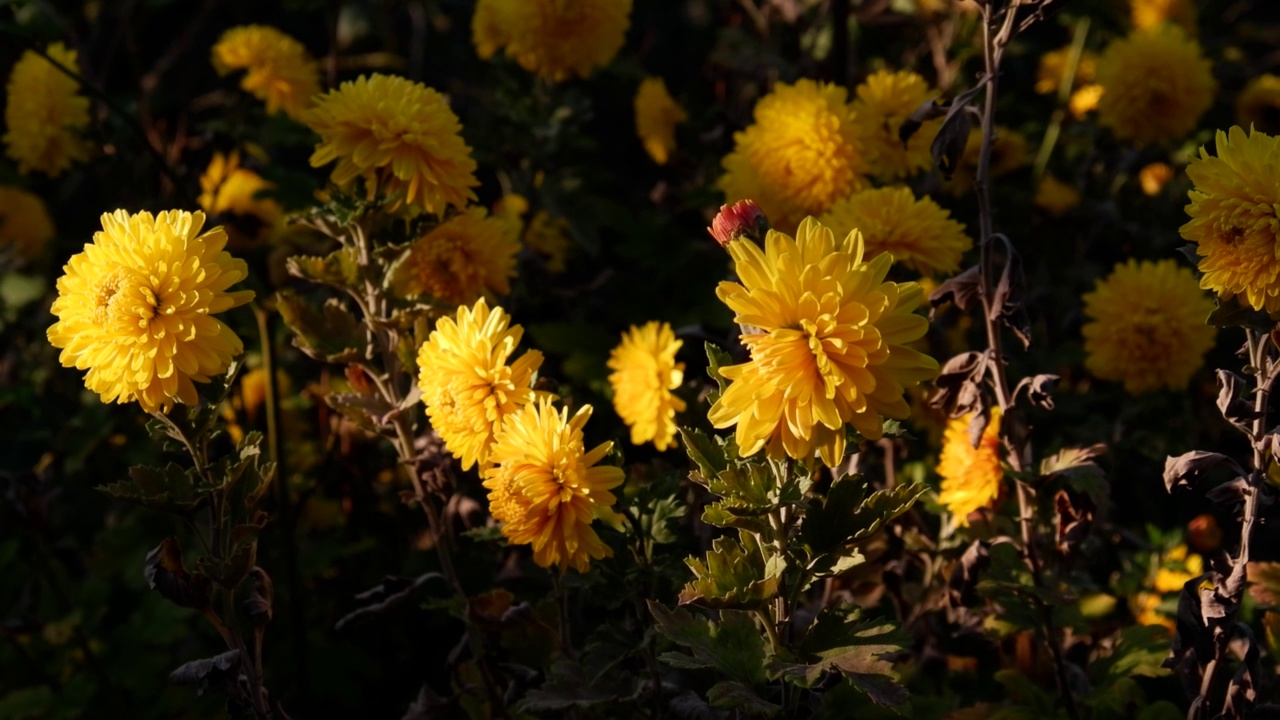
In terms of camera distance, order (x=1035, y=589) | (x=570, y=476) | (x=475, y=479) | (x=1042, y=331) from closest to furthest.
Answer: (x=570, y=476) < (x=1035, y=589) < (x=475, y=479) < (x=1042, y=331)

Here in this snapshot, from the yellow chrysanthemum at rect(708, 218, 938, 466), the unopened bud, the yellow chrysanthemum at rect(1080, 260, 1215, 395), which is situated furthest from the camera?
the yellow chrysanthemum at rect(1080, 260, 1215, 395)

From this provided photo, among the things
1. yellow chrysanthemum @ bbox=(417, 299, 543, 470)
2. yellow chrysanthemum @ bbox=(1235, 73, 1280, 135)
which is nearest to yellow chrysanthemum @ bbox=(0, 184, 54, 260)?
yellow chrysanthemum @ bbox=(417, 299, 543, 470)

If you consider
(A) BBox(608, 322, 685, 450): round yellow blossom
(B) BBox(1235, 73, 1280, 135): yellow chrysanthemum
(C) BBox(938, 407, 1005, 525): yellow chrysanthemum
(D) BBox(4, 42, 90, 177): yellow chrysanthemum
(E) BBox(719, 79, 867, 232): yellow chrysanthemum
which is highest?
(B) BBox(1235, 73, 1280, 135): yellow chrysanthemum

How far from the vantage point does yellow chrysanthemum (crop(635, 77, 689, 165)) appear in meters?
2.88

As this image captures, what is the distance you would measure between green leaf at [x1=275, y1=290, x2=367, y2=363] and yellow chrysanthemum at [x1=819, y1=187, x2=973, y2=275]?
745mm

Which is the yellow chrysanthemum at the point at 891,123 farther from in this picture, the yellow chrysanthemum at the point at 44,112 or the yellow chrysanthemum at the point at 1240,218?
the yellow chrysanthemum at the point at 44,112

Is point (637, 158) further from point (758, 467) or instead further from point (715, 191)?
point (758, 467)

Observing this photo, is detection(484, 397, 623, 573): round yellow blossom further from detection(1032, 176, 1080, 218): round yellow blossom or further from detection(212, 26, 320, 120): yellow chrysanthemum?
detection(1032, 176, 1080, 218): round yellow blossom

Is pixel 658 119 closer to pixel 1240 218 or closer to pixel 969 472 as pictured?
pixel 969 472

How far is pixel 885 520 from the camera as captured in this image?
128 centimetres

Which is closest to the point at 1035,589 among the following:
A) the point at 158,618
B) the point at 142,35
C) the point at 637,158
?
the point at 158,618

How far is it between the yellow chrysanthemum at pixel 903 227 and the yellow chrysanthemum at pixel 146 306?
927mm

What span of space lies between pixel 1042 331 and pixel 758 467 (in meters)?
1.60

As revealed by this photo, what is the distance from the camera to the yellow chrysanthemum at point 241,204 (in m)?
2.69
